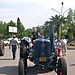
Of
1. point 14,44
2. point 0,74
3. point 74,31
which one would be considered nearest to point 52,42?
point 0,74

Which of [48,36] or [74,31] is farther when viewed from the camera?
[74,31]

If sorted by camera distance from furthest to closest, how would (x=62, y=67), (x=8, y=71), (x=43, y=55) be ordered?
(x=8, y=71)
(x=43, y=55)
(x=62, y=67)

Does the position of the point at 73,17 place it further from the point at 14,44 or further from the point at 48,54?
the point at 48,54

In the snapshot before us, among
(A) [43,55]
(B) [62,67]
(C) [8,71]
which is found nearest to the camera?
(B) [62,67]

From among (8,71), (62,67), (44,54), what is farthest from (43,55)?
(8,71)

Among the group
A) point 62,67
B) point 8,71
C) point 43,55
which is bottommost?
point 8,71

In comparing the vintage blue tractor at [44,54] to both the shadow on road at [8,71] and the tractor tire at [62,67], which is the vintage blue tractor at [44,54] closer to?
the tractor tire at [62,67]

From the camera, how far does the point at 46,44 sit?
15.3 m

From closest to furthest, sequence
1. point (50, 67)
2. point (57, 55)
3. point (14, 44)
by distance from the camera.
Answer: point (50, 67)
point (57, 55)
point (14, 44)

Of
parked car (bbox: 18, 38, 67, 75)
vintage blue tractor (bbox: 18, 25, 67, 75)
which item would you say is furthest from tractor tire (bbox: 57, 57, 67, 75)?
vintage blue tractor (bbox: 18, 25, 67, 75)

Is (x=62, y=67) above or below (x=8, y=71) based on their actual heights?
above

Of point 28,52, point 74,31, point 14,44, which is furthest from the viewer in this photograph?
point 74,31

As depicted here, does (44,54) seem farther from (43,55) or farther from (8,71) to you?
(8,71)

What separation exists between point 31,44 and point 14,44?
369 inches
